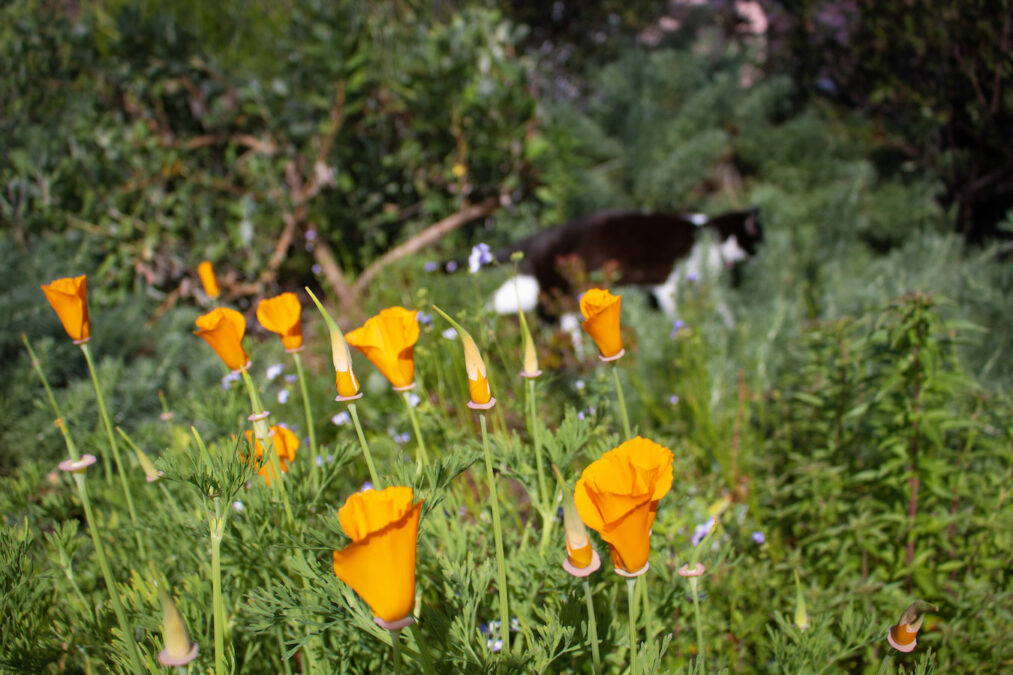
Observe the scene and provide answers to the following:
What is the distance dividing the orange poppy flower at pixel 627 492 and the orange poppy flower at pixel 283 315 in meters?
0.59

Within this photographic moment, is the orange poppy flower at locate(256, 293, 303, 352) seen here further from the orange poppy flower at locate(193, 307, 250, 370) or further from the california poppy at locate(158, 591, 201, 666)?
the california poppy at locate(158, 591, 201, 666)

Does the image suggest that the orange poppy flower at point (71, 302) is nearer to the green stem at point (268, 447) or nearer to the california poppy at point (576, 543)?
the green stem at point (268, 447)

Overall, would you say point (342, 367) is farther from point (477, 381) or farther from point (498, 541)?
point (498, 541)

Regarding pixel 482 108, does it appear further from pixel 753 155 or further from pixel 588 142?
pixel 753 155

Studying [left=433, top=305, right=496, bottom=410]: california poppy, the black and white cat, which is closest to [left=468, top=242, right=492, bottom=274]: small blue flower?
[left=433, top=305, right=496, bottom=410]: california poppy

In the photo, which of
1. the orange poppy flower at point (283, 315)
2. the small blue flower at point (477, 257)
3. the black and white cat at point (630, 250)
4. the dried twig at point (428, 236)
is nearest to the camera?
the orange poppy flower at point (283, 315)

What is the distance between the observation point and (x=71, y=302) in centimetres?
93

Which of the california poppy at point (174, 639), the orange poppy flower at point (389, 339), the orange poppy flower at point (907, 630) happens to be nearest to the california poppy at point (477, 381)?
the orange poppy flower at point (389, 339)

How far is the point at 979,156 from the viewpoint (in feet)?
11.2

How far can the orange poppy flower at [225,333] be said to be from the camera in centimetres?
93

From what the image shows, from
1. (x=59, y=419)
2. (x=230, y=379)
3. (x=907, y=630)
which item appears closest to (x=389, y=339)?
(x=59, y=419)

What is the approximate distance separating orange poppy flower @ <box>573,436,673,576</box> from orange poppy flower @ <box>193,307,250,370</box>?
1.96 ft

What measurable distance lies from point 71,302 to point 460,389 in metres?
1.19

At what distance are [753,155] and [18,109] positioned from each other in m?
4.73
